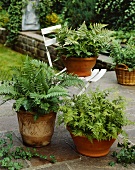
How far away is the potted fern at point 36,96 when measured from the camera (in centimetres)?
296

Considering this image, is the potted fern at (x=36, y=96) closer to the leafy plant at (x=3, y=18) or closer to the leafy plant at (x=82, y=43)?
the leafy plant at (x=82, y=43)

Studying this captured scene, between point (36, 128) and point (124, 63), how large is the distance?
2472 millimetres

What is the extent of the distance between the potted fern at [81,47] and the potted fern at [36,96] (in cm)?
56

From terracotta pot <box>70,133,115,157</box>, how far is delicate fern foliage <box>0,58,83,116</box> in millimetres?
328

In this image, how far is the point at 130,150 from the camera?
3.05m

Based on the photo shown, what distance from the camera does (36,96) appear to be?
9.54ft

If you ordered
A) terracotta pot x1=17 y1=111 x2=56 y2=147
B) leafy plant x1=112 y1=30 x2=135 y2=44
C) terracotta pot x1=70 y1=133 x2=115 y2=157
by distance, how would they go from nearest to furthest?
terracotta pot x1=70 y1=133 x2=115 y2=157 < terracotta pot x1=17 y1=111 x2=56 y2=147 < leafy plant x1=112 y1=30 x2=135 y2=44

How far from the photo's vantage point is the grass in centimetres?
682

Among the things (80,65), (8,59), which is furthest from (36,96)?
(8,59)

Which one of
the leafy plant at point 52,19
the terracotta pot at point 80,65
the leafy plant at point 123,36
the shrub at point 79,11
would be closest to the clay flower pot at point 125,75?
the terracotta pot at point 80,65

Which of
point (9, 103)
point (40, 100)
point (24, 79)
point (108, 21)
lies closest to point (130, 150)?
point (40, 100)

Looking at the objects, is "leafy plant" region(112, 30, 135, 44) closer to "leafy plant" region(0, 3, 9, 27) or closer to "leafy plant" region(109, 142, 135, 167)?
"leafy plant" region(0, 3, 9, 27)

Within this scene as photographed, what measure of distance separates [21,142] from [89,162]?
665 millimetres

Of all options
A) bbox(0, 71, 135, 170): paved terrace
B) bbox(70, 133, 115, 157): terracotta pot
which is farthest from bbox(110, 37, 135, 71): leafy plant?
bbox(70, 133, 115, 157): terracotta pot
